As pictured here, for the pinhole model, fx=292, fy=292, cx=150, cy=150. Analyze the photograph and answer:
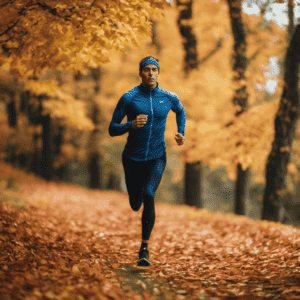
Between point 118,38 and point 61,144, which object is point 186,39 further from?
point 61,144

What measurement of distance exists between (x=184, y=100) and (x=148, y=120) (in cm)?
633

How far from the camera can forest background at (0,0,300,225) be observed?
741 cm

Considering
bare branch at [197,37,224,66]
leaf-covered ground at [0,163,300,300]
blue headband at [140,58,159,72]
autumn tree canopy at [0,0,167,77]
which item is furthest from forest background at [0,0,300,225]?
leaf-covered ground at [0,163,300,300]

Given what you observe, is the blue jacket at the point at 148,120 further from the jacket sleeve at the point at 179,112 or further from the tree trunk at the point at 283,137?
the tree trunk at the point at 283,137

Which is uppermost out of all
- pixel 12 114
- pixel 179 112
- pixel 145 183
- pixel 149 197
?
pixel 12 114

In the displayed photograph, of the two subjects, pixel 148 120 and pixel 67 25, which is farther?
pixel 67 25

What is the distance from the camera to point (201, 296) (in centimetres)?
262

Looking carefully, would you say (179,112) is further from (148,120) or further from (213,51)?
(213,51)

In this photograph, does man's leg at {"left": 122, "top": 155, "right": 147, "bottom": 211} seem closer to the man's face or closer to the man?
the man

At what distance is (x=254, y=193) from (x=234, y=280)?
72.4 ft

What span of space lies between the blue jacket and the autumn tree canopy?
34.9 inches

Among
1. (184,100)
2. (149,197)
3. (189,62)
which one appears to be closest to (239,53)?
(189,62)

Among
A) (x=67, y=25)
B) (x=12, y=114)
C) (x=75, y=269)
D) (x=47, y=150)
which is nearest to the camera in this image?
(x=75, y=269)

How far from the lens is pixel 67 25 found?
12.1 feet
